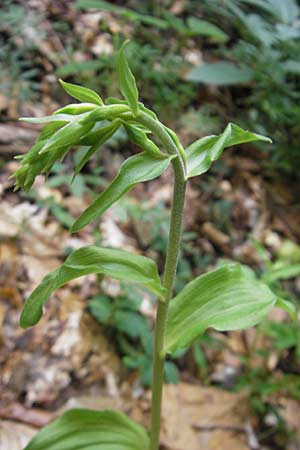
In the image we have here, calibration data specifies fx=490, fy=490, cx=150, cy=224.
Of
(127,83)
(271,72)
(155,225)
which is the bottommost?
(155,225)

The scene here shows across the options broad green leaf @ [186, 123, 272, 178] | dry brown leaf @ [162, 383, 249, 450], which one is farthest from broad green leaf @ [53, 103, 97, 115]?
dry brown leaf @ [162, 383, 249, 450]

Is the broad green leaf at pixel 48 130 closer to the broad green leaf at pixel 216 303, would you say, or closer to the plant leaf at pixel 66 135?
the plant leaf at pixel 66 135

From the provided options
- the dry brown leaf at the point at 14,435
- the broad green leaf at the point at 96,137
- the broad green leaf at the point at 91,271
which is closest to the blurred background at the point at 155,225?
the dry brown leaf at the point at 14,435

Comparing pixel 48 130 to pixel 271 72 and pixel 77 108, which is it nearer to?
pixel 77 108

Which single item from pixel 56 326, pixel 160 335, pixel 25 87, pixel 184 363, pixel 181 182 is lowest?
pixel 184 363

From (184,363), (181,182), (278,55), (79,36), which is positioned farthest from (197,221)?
(181,182)

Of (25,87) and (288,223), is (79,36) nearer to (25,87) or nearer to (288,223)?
(25,87)

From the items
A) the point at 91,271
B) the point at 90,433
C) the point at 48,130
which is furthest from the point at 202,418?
the point at 48,130
